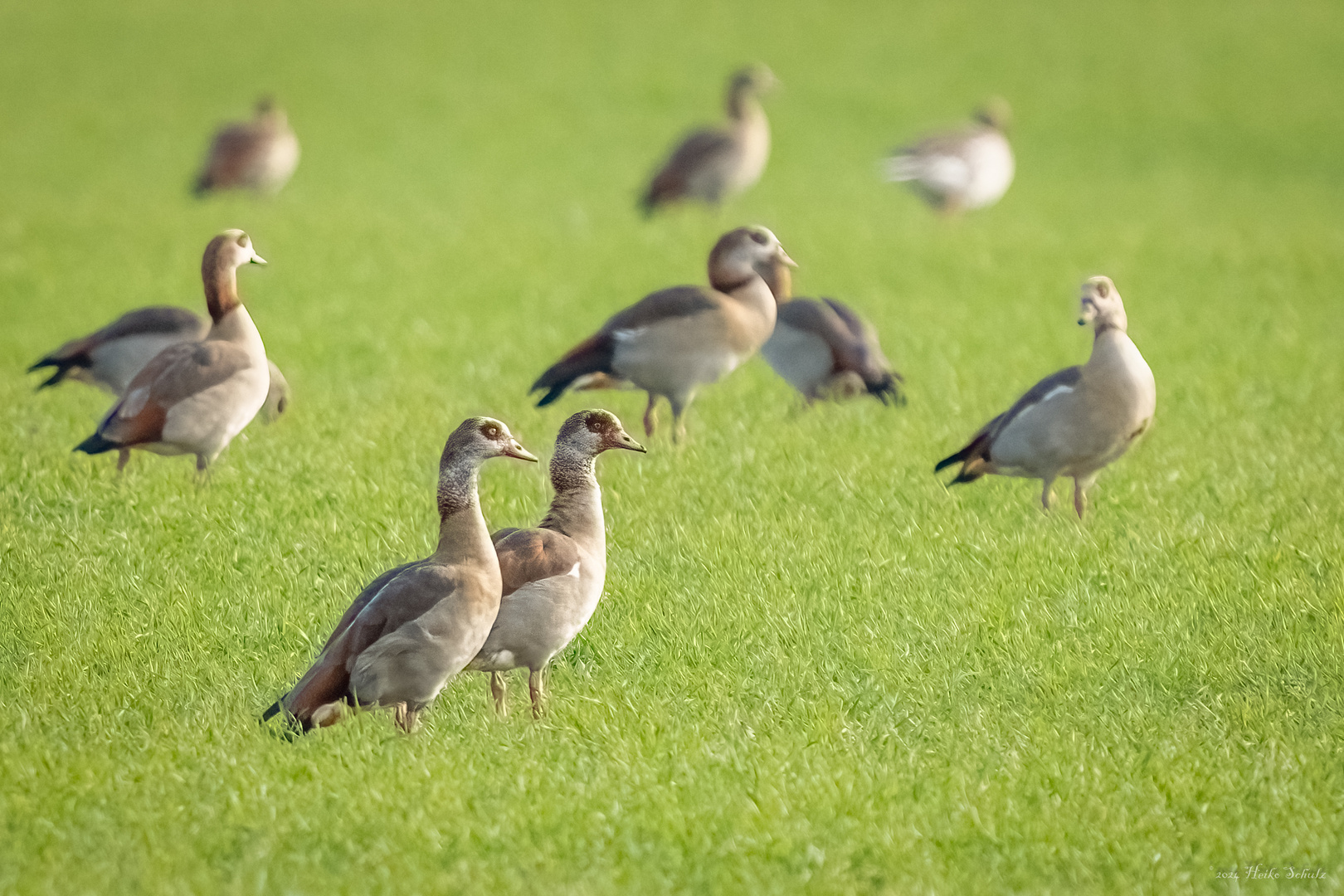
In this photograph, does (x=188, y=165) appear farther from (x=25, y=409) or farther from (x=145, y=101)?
(x=25, y=409)

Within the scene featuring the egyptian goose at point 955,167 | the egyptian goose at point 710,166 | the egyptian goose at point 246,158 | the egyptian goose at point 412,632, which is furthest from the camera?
the egyptian goose at point 246,158

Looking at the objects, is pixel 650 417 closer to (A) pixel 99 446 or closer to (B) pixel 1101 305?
(B) pixel 1101 305

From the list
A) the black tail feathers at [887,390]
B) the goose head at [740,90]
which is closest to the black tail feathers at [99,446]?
the black tail feathers at [887,390]

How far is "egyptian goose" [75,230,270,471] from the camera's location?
8.58m

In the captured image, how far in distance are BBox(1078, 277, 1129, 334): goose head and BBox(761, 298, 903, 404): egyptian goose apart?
316 centimetres

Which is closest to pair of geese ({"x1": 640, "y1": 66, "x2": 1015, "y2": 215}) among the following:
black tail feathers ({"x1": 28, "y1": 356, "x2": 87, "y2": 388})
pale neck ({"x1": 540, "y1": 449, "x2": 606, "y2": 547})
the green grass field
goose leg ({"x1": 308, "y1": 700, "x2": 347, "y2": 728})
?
the green grass field

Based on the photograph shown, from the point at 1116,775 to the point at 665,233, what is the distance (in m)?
16.5

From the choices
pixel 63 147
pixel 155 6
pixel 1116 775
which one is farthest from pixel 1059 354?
pixel 155 6

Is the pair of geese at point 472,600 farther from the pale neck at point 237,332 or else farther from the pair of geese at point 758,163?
the pair of geese at point 758,163

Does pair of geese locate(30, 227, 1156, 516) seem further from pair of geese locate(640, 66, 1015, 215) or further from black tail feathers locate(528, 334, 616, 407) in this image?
pair of geese locate(640, 66, 1015, 215)

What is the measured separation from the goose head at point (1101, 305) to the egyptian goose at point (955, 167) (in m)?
14.8

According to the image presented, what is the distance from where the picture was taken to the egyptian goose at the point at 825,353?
11.2 metres

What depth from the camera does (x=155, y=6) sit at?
45.2 metres

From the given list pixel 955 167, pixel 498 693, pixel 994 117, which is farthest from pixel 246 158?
pixel 498 693
